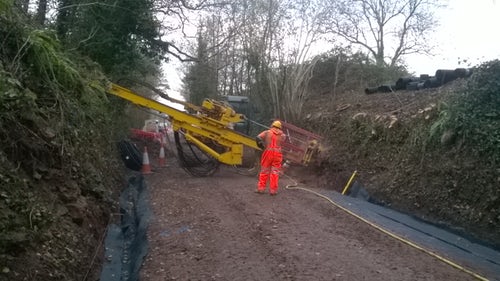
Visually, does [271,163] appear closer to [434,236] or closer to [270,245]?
[434,236]

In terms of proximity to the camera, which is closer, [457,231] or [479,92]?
[457,231]

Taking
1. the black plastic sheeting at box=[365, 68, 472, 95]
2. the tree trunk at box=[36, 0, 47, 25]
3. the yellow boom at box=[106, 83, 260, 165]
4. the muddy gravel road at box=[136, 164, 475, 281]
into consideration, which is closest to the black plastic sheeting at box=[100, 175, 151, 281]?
the muddy gravel road at box=[136, 164, 475, 281]

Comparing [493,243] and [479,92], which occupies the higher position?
[479,92]

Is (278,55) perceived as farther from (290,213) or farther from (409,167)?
(290,213)

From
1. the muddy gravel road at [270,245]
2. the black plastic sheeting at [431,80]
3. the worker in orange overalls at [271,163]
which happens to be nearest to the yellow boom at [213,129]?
the worker in orange overalls at [271,163]

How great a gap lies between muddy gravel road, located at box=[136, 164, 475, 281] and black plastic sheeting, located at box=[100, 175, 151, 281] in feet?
0.47

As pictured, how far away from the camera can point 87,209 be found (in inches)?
245

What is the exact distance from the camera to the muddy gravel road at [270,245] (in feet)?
17.3

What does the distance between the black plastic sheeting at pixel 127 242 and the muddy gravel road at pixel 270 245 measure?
0.14 m

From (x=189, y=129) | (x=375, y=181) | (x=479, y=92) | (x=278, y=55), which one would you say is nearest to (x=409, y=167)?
(x=375, y=181)

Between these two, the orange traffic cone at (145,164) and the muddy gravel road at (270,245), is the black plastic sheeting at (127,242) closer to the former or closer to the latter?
the muddy gravel road at (270,245)

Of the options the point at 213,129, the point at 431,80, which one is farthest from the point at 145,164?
the point at 431,80

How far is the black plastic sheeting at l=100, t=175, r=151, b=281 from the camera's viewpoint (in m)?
5.71

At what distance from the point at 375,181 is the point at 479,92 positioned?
10.1ft
